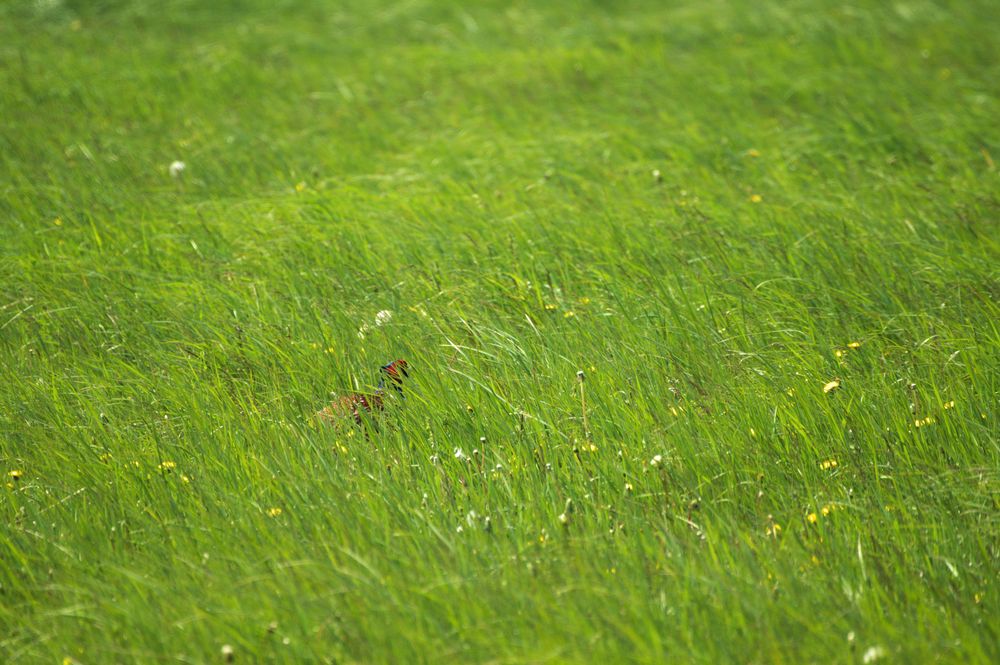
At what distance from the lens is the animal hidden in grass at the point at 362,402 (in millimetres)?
3182

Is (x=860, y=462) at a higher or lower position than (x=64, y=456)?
higher

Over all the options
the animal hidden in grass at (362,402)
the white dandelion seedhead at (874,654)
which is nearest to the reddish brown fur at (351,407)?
the animal hidden in grass at (362,402)

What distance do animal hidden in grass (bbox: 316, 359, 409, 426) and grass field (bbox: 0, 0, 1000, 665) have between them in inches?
2.5

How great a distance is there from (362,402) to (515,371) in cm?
54

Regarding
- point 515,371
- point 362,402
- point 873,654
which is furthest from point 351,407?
point 873,654

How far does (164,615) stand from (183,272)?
2360 millimetres

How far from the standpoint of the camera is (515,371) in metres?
3.40

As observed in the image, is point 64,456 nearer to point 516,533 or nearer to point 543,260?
point 516,533

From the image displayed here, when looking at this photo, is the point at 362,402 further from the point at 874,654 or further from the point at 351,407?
the point at 874,654

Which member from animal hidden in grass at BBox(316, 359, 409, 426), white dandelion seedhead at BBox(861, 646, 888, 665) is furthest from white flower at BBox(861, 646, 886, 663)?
animal hidden in grass at BBox(316, 359, 409, 426)

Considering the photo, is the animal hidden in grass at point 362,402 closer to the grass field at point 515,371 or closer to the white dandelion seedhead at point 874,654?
the grass field at point 515,371

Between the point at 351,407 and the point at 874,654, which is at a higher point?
the point at 874,654

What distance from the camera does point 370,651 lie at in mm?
2236

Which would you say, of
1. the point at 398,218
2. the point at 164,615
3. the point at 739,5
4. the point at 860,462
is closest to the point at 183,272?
the point at 398,218
